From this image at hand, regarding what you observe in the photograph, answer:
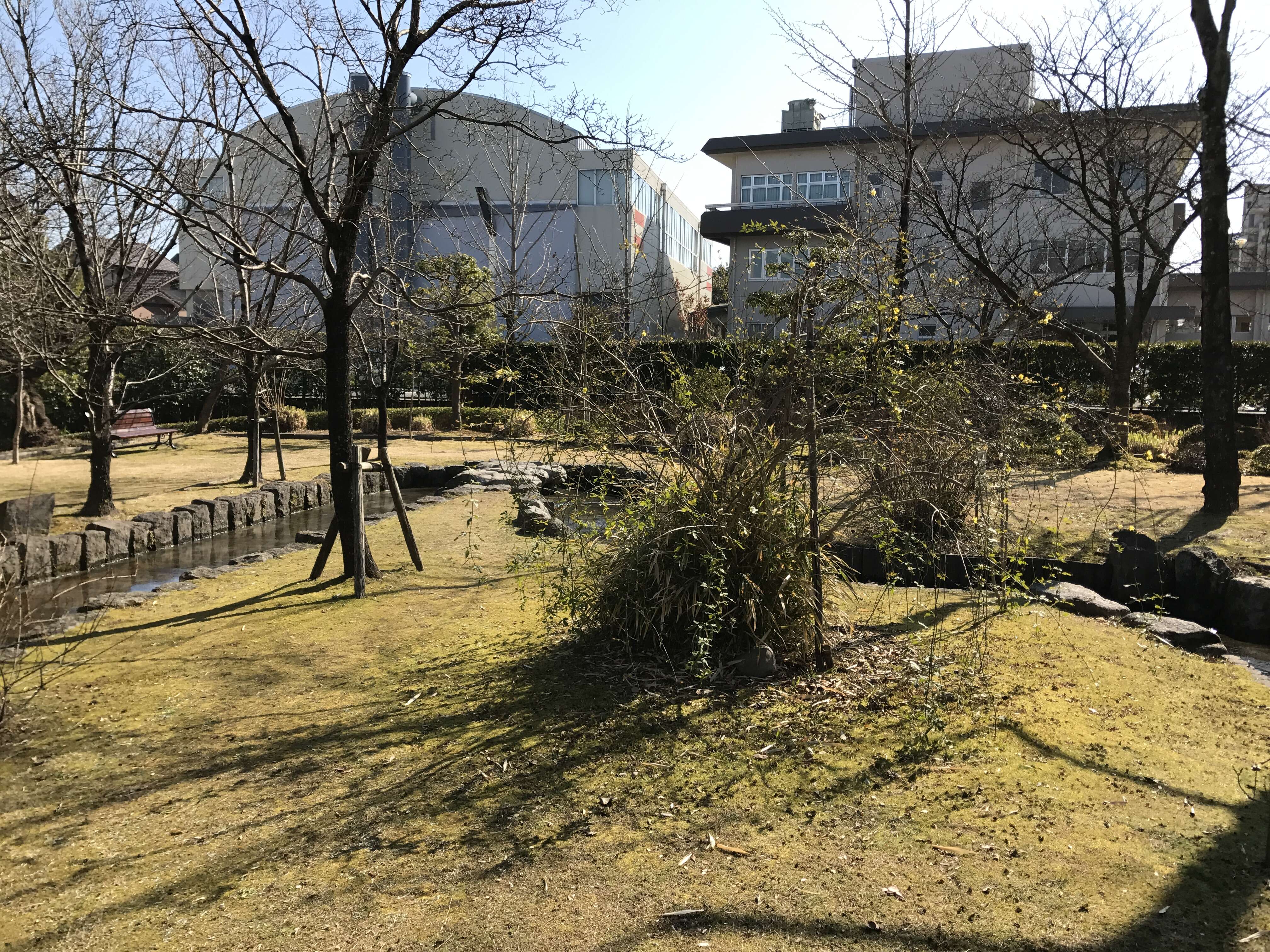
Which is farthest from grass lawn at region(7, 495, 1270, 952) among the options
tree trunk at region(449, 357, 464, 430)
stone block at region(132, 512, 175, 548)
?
tree trunk at region(449, 357, 464, 430)

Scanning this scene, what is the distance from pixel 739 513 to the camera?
5176 mm

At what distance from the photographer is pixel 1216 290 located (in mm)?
10883

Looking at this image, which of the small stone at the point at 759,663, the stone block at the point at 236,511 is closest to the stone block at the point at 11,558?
the stone block at the point at 236,511

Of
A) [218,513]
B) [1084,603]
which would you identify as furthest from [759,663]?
[218,513]

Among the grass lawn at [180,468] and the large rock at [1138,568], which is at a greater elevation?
the grass lawn at [180,468]

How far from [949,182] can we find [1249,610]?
69.3 ft

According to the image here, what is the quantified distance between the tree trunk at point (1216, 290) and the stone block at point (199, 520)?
40.5ft

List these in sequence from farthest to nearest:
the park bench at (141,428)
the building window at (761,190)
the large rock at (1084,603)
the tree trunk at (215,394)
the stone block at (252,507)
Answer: the building window at (761,190) < the park bench at (141,428) < the tree trunk at (215,394) < the stone block at (252,507) < the large rock at (1084,603)

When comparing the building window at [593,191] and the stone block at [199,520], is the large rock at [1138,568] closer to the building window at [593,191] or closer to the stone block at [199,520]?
the stone block at [199,520]

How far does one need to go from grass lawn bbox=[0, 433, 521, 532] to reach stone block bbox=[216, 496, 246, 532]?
0.89 metres

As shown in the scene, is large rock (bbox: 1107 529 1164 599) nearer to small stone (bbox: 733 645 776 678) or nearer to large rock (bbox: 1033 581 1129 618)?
large rock (bbox: 1033 581 1129 618)

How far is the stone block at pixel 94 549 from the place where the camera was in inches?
368

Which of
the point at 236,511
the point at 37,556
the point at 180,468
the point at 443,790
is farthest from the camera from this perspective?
the point at 180,468

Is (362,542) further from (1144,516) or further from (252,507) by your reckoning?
(1144,516)
